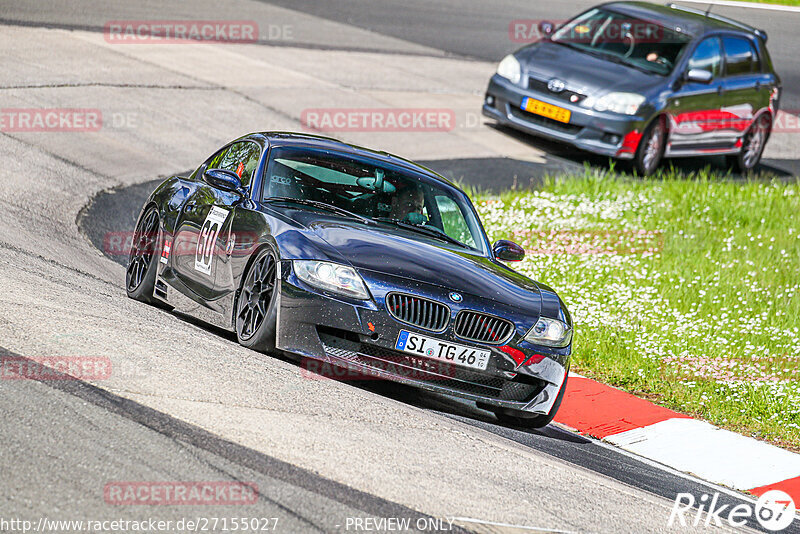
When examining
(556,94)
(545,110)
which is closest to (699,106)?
(556,94)

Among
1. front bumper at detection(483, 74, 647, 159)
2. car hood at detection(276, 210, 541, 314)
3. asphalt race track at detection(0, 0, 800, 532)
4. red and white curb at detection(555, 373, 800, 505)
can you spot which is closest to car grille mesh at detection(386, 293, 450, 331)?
car hood at detection(276, 210, 541, 314)

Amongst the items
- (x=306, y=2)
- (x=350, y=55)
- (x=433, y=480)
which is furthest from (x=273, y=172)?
(x=306, y=2)

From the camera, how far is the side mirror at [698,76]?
55.6 feet

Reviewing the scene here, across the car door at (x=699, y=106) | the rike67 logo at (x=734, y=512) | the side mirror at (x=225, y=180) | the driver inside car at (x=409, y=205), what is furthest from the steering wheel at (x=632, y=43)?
the rike67 logo at (x=734, y=512)

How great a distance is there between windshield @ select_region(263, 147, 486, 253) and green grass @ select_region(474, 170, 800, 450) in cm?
212

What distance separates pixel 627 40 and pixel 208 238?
1133 centimetres

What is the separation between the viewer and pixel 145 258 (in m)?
8.82

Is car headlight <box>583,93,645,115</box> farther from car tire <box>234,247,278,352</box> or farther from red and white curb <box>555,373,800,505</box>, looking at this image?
car tire <box>234,247,278,352</box>

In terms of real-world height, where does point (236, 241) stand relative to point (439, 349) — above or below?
above

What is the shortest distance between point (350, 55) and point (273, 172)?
13547 millimetres

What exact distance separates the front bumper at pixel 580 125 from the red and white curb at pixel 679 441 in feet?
25.4

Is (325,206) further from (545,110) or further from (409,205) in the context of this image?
(545,110)

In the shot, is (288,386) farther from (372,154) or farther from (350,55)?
(350,55)

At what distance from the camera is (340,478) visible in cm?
486
